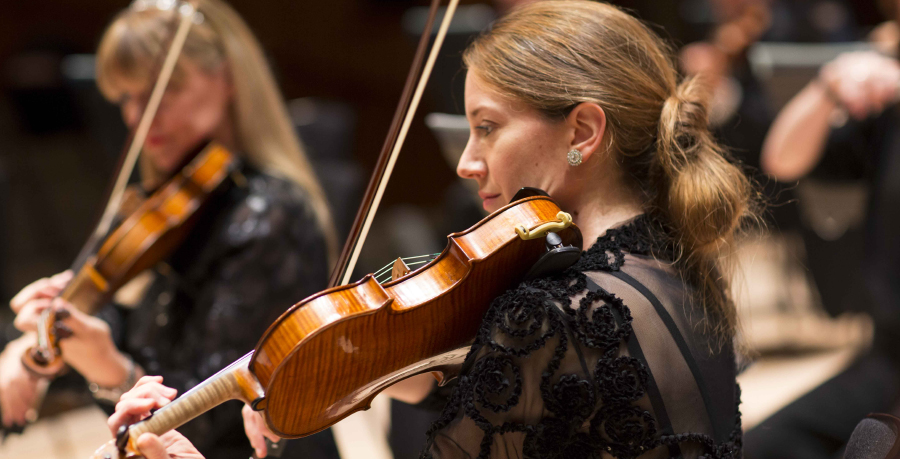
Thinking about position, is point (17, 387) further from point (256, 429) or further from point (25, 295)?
point (256, 429)

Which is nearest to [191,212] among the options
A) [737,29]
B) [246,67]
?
[246,67]

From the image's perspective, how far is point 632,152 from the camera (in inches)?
47.0

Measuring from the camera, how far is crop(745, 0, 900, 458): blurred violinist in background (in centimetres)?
185

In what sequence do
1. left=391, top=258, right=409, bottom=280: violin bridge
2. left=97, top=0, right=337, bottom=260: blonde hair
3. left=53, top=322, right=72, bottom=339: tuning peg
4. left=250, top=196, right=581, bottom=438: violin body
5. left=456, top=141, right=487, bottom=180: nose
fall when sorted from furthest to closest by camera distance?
1. left=97, top=0, right=337, bottom=260: blonde hair
2. left=53, top=322, right=72, bottom=339: tuning peg
3. left=456, top=141, right=487, bottom=180: nose
4. left=391, top=258, right=409, bottom=280: violin bridge
5. left=250, top=196, right=581, bottom=438: violin body

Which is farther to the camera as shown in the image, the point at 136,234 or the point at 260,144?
the point at 260,144

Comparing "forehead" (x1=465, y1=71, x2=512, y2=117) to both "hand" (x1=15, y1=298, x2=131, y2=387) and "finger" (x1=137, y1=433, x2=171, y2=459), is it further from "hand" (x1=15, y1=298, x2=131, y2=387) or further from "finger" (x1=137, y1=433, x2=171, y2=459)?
"hand" (x1=15, y1=298, x2=131, y2=387)

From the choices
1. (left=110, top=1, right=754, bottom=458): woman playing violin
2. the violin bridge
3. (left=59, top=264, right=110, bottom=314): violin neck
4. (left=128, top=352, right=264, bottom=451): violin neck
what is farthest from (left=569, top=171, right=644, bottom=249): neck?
(left=59, top=264, right=110, bottom=314): violin neck

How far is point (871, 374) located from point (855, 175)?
1.18 m

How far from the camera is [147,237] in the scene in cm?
166

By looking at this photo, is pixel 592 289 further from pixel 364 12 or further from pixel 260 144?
pixel 364 12

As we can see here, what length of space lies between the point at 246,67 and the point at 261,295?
0.57m

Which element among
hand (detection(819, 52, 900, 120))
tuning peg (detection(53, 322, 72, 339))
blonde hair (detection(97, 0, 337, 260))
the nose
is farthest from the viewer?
hand (detection(819, 52, 900, 120))

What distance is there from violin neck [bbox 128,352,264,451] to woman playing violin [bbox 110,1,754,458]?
23mm

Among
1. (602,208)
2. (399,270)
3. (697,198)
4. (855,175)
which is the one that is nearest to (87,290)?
(399,270)
